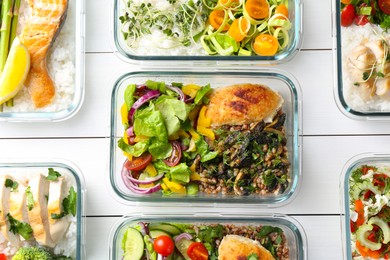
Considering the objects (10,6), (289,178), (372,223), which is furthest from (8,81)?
(372,223)

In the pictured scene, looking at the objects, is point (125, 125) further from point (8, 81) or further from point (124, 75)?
point (8, 81)

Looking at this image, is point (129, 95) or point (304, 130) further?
point (304, 130)

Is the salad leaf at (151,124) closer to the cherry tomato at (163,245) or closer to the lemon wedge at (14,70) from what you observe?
the cherry tomato at (163,245)

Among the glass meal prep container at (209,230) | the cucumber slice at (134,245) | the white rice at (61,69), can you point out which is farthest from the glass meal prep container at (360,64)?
the white rice at (61,69)

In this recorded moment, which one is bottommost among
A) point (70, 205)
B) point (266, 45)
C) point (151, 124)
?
point (70, 205)

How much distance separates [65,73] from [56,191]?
21.1 inches

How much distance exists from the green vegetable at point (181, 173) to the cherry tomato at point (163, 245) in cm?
26

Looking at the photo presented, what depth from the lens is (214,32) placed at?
2.64m

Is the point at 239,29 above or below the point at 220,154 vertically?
above

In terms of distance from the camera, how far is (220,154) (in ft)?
8.41

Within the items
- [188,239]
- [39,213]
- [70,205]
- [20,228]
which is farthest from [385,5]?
[20,228]

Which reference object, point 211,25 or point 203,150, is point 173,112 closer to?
point 203,150

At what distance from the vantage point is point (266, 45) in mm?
2592

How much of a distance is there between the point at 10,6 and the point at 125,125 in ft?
2.49
